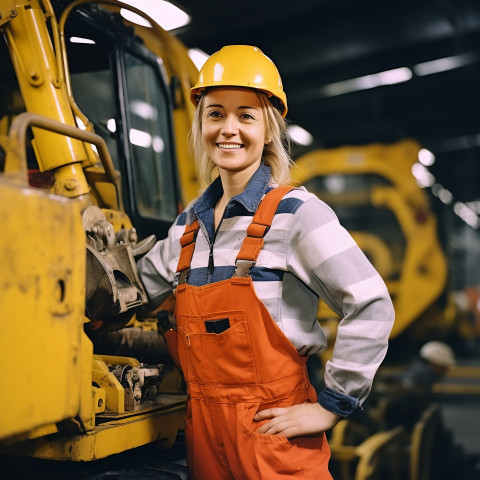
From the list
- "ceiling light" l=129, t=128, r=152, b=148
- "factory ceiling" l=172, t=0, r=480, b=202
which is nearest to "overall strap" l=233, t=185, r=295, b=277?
"ceiling light" l=129, t=128, r=152, b=148

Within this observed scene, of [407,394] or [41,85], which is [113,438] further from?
[407,394]

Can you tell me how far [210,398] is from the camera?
5.99 feet

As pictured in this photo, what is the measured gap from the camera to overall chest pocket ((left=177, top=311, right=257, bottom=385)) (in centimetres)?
175

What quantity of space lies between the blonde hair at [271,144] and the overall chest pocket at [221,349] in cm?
57

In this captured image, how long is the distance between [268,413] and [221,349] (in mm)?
232

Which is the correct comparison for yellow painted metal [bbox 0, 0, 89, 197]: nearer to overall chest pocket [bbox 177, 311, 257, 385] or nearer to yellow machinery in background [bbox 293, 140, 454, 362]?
overall chest pocket [bbox 177, 311, 257, 385]

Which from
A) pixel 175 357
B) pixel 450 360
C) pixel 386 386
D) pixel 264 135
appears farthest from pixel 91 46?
pixel 450 360

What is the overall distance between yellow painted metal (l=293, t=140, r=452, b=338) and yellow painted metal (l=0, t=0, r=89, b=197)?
530 cm

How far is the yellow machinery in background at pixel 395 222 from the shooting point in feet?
24.7

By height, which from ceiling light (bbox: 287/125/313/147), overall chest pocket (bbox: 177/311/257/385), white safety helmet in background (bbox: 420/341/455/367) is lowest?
white safety helmet in background (bbox: 420/341/455/367)

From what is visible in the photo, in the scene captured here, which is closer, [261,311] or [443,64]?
[261,311]

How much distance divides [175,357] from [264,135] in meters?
0.83

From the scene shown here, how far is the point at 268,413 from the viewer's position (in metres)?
1.76

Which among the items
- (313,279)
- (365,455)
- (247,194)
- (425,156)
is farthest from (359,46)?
(313,279)
